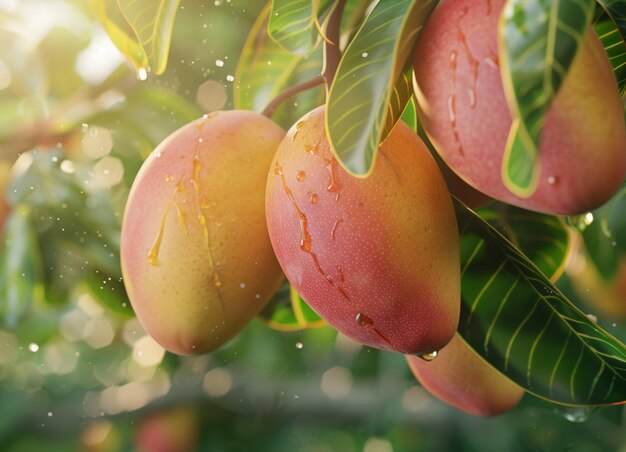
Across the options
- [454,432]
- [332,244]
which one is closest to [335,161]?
[332,244]

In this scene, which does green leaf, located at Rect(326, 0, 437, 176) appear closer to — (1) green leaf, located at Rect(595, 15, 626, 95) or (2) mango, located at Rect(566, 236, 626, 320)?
(1) green leaf, located at Rect(595, 15, 626, 95)

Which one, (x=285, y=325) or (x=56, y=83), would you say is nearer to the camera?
(x=285, y=325)

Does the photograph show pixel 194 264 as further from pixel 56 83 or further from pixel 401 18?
pixel 56 83

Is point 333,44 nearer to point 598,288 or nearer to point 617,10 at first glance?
point 617,10

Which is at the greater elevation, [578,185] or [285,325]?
[578,185]

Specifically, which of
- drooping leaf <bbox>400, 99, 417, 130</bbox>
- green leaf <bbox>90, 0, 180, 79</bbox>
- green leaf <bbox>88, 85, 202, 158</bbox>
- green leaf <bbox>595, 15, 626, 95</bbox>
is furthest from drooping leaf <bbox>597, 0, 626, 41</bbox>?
green leaf <bbox>88, 85, 202, 158</bbox>

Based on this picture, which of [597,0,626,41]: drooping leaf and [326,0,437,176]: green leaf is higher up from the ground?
[326,0,437,176]: green leaf
